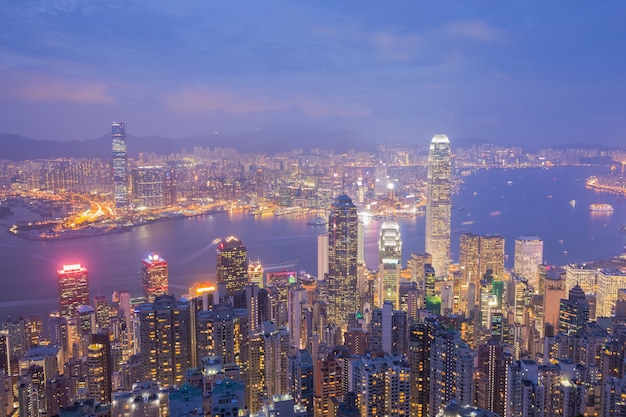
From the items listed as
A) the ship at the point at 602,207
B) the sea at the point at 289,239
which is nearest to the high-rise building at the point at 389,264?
the sea at the point at 289,239

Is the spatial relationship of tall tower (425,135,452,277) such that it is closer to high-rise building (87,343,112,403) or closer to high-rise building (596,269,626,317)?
high-rise building (596,269,626,317)

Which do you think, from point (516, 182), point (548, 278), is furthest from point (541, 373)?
point (516, 182)

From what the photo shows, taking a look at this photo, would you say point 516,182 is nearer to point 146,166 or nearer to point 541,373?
point 146,166

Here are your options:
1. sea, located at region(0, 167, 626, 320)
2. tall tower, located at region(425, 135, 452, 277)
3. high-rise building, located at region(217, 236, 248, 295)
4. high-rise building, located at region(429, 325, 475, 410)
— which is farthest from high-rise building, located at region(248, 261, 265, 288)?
high-rise building, located at region(429, 325, 475, 410)

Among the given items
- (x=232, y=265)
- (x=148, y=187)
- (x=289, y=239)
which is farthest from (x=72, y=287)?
(x=289, y=239)

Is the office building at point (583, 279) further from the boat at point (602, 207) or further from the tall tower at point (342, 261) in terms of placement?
the boat at point (602, 207)

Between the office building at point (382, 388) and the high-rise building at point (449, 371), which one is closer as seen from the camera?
the office building at point (382, 388)

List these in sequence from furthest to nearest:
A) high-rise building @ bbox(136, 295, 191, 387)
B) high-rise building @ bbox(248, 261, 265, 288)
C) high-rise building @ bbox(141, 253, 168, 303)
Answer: high-rise building @ bbox(248, 261, 265, 288)
high-rise building @ bbox(141, 253, 168, 303)
high-rise building @ bbox(136, 295, 191, 387)
